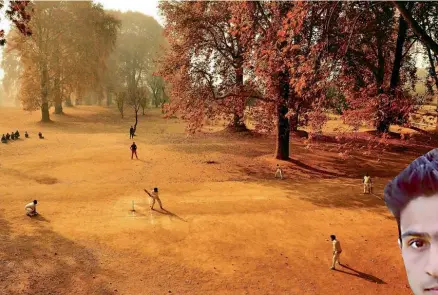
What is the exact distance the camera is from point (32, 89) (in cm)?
4428

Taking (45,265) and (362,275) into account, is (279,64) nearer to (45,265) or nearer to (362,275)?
(362,275)

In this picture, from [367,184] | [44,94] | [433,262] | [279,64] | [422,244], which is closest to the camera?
[433,262]

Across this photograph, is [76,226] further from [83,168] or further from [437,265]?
[437,265]

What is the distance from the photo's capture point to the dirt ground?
9.19 metres

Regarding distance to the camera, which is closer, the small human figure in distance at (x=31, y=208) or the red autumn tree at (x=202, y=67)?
the small human figure in distance at (x=31, y=208)

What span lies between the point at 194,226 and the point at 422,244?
11.8 meters

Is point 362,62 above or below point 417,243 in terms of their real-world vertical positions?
above

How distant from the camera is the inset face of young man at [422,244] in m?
1.43

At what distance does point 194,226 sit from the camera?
42.0ft

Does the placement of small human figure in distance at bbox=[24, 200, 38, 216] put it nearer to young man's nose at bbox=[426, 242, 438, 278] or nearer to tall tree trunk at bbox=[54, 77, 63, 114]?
young man's nose at bbox=[426, 242, 438, 278]

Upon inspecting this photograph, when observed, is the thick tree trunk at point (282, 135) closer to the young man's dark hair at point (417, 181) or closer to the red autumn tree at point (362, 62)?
the red autumn tree at point (362, 62)

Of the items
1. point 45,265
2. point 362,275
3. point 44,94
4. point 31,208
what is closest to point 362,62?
point 362,275

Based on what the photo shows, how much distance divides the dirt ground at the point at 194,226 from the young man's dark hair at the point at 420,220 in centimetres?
793

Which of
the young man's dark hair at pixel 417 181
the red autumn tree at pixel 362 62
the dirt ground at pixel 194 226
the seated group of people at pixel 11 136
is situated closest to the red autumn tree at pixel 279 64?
the red autumn tree at pixel 362 62
